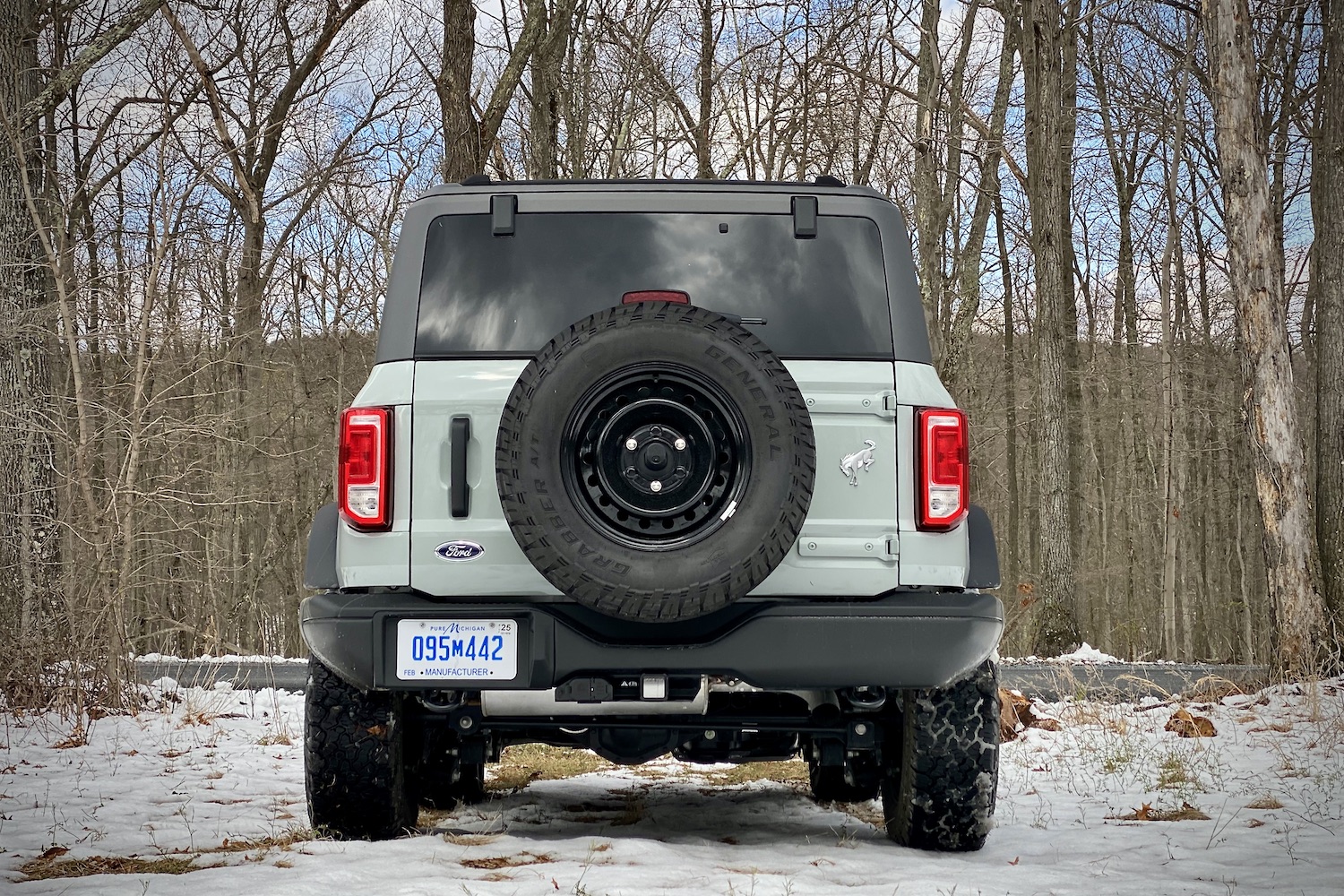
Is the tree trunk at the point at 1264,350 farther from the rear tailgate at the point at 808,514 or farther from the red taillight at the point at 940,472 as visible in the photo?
the rear tailgate at the point at 808,514

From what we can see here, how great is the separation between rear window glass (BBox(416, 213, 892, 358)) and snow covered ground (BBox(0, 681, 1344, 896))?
161 cm

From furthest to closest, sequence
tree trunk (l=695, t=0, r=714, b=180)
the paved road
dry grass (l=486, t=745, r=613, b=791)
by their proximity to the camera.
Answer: tree trunk (l=695, t=0, r=714, b=180) < the paved road < dry grass (l=486, t=745, r=613, b=791)

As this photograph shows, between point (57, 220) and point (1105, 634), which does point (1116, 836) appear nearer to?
point (57, 220)

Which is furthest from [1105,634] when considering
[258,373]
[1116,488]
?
[258,373]

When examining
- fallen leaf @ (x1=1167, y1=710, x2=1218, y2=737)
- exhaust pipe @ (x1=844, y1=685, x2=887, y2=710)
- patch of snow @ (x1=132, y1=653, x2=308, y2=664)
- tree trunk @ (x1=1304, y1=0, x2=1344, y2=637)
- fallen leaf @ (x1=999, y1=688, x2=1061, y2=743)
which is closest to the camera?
exhaust pipe @ (x1=844, y1=685, x2=887, y2=710)

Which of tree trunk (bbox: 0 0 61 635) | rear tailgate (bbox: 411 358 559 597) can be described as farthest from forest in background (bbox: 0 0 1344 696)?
rear tailgate (bbox: 411 358 559 597)

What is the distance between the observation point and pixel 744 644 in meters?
3.55

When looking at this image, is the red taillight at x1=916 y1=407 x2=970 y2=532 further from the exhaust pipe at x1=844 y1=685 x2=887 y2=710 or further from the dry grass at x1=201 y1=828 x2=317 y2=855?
the dry grass at x1=201 y1=828 x2=317 y2=855

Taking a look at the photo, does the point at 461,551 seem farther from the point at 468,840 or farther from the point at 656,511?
the point at 468,840

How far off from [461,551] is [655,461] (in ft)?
2.29

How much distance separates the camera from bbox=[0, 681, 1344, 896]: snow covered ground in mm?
3523

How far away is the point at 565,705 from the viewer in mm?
3754

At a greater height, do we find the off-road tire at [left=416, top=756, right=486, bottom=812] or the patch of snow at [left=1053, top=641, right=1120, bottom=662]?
the off-road tire at [left=416, top=756, right=486, bottom=812]

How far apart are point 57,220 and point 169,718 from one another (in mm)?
4621
